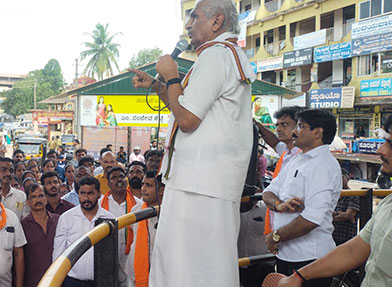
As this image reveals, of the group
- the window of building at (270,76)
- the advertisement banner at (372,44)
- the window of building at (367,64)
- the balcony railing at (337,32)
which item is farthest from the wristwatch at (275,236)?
the window of building at (270,76)

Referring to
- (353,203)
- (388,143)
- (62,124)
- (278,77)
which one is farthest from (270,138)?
(62,124)

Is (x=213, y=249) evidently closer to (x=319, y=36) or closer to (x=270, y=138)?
(x=270, y=138)

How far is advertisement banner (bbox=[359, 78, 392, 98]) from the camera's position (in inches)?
835

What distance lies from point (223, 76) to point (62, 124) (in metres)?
44.1

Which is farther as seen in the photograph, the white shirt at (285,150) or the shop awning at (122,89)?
the shop awning at (122,89)

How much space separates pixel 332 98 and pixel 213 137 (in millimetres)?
23541

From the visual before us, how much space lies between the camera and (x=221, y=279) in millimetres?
1971

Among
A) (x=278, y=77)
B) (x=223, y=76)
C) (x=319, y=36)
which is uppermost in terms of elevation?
(x=319, y=36)

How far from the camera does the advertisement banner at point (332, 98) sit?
2314 centimetres

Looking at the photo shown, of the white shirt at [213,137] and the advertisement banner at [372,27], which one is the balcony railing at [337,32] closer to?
the advertisement banner at [372,27]

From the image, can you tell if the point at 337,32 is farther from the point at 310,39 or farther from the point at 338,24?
the point at 310,39

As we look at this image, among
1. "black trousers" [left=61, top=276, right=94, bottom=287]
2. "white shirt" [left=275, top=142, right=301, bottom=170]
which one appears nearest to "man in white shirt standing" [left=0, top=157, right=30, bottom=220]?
"black trousers" [left=61, top=276, right=94, bottom=287]

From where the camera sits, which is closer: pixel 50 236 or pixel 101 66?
pixel 50 236

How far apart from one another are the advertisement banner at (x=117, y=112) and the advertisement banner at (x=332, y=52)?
13.8 m
